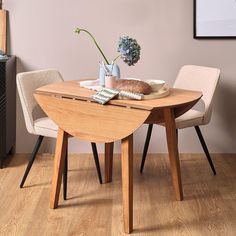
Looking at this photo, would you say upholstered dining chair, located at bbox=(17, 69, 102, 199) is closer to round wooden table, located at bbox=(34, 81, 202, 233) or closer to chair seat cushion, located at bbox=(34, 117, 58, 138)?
chair seat cushion, located at bbox=(34, 117, 58, 138)

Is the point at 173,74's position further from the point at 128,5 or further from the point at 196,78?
the point at 128,5

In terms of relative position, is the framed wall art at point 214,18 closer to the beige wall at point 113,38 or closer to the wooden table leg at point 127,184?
the beige wall at point 113,38

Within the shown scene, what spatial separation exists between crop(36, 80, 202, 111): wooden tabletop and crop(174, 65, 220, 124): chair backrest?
1.28ft

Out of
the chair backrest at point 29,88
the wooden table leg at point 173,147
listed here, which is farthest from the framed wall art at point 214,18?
the chair backrest at point 29,88

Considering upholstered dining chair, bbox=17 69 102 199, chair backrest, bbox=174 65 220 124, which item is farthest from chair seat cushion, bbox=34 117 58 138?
chair backrest, bbox=174 65 220 124

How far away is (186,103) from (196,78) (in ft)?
2.76

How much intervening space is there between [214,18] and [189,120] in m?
0.97

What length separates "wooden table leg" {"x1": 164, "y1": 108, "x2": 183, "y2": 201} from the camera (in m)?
2.73

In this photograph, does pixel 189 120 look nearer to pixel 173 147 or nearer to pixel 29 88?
pixel 173 147

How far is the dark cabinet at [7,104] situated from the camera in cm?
337

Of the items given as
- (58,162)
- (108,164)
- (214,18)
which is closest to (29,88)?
(58,162)

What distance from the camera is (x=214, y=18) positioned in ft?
11.9

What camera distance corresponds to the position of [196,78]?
343cm

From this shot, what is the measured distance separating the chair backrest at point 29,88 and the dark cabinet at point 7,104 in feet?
1.04
